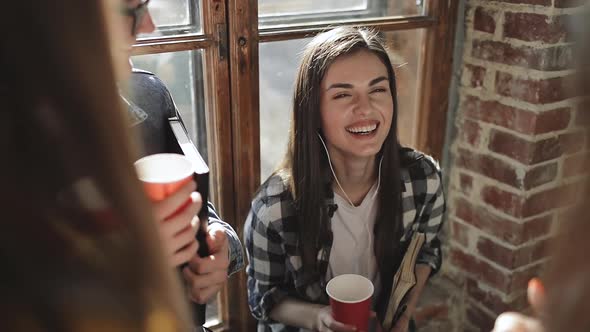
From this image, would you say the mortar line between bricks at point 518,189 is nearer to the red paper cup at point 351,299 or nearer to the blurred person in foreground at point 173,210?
the red paper cup at point 351,299

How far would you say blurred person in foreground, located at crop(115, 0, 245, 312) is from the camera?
59 cm

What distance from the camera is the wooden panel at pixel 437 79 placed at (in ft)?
5.21

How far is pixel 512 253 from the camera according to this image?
63.3 inches

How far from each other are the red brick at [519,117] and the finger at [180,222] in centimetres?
116

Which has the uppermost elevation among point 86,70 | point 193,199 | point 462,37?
point 86,70

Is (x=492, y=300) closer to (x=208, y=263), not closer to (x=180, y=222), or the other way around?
(x=208, y=263)

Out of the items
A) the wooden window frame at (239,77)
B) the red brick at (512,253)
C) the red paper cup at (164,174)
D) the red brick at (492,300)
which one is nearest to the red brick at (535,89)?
the wooden window frame at (239,77)

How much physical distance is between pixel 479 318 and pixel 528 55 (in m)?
0.85

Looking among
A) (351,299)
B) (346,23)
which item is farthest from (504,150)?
(351,299)

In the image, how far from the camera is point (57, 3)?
0.17 meters

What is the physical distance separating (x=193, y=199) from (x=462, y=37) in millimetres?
1248

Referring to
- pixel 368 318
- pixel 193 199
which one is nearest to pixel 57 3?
pixel 193 199

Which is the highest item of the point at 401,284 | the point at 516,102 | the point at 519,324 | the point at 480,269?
the point at 519,324

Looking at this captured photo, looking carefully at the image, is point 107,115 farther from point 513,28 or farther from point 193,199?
point 513,28
